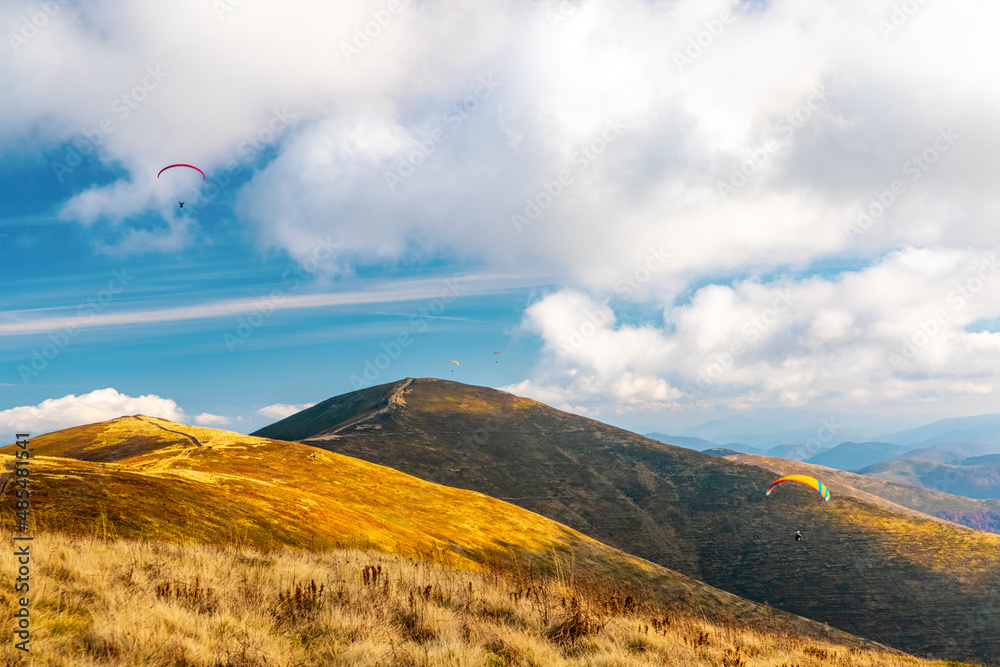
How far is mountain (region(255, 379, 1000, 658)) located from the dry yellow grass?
349 feet

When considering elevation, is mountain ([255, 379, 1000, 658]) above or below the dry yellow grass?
below

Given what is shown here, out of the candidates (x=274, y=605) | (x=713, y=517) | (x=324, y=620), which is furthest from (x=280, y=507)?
(x=713, y=517)

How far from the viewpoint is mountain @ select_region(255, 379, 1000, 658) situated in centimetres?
9600

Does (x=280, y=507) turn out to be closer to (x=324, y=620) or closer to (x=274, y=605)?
(x=274, y=605)

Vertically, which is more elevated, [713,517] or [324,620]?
[324,620]

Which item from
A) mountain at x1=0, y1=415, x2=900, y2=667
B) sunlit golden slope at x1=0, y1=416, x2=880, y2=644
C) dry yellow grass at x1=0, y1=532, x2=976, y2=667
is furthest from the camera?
sunlit golden slope at x1=0, y1=416, x2=880, y2=644

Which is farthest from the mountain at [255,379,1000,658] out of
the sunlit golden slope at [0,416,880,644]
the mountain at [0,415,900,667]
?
the mountain at [0,415,900,667]

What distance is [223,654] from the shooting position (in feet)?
23.8

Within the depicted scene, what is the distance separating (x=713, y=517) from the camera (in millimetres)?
129875

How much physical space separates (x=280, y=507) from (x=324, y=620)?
29973mm

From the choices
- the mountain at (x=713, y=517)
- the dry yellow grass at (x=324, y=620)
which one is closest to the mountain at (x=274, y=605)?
the dry yellow grass at (x=324, y=620)

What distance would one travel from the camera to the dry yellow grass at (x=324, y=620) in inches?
291

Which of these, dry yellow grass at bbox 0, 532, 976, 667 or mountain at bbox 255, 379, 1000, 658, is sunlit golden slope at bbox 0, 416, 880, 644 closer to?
dry yellow grass at bbox 0, 532, 976, 667

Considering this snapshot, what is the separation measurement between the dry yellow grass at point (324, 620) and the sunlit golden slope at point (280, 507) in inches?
148
